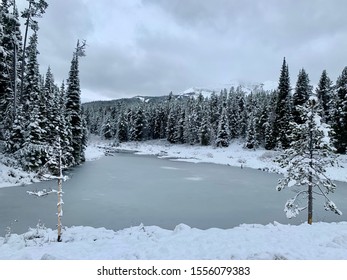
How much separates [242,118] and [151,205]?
58037mm

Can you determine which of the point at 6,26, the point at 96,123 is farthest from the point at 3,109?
the point at 96,123

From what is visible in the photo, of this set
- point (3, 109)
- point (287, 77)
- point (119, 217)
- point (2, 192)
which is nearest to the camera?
point (119, 217)

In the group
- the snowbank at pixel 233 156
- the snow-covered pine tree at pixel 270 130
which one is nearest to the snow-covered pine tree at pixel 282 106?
the snow-covered pine tree at pixel 270 130

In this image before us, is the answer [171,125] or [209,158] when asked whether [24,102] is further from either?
[171,125]

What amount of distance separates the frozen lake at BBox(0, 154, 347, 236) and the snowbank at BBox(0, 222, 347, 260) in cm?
255

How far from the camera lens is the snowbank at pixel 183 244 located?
7.79 m

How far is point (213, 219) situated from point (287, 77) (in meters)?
42.3

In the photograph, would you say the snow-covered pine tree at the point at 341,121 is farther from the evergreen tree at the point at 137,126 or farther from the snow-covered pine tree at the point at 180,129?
the evergreen tree at the point at 137,126

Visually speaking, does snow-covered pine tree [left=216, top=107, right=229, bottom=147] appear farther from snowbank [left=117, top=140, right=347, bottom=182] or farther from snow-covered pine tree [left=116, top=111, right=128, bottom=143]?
snow-covered pine tree [left=116, top=111, right=128, bottom=143]

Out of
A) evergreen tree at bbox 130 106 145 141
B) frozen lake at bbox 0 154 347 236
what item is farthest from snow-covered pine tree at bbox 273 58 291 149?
evergreen tree at bbox 130 106 145 141

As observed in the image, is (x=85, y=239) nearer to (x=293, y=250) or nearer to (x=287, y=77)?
(x=293, y=250)

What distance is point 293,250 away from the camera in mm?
8234

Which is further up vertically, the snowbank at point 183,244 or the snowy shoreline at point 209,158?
the snowy shoreline at point 209,158

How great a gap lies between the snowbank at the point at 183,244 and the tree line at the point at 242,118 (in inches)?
725
